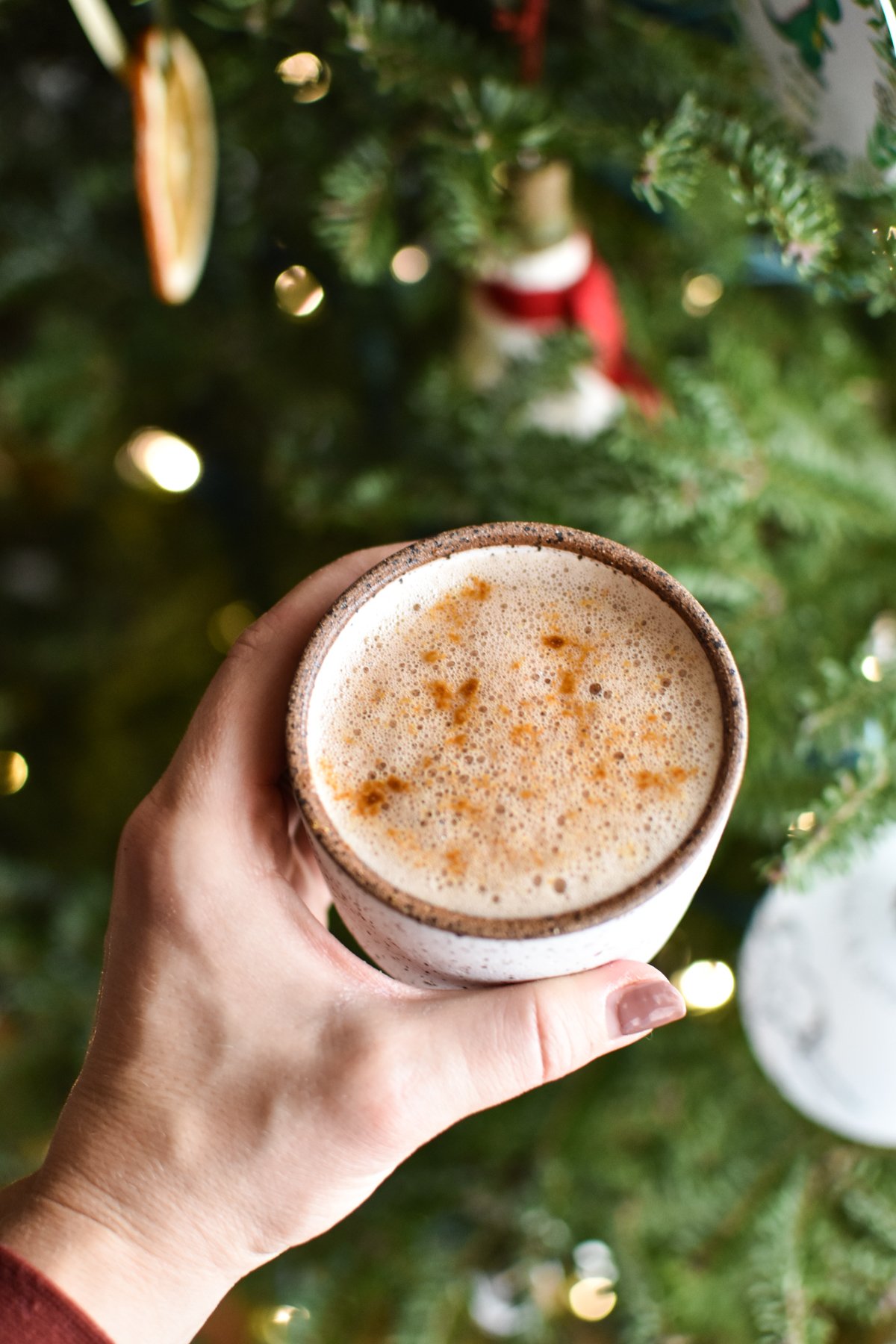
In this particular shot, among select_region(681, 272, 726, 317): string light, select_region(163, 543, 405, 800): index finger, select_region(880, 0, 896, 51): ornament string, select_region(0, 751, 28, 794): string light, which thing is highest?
select_region(880, 0, 896, 51): ornament string

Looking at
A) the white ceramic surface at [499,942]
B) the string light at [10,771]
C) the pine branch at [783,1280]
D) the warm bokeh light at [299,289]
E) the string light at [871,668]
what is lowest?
the pine branch at [783,1280]

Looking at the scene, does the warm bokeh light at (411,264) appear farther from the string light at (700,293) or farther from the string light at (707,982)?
the string light at (707,982)

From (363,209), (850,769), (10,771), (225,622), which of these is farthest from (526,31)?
(10,771)

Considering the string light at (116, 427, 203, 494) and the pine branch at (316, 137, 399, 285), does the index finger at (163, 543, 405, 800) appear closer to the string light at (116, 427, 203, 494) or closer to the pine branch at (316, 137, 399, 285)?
the pine branch at (316, 137, 399, 285)

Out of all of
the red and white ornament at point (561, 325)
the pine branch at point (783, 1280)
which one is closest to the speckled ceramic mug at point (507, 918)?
the red and white ornament at point (561, 325)

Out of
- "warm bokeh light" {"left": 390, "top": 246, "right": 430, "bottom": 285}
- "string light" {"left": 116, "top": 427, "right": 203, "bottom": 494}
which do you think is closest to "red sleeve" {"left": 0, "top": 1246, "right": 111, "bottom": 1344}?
"string light" {"left": 116, "top": 427, "right": 203, "bottom": 494}
